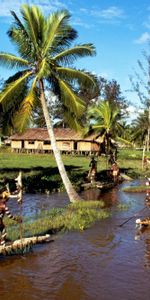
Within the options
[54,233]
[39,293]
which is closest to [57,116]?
[54,233]

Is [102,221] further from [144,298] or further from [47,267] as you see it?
[144,298]

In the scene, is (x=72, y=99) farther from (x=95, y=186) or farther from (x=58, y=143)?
(x=58, y=143)

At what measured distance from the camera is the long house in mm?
57822

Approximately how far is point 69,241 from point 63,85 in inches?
332

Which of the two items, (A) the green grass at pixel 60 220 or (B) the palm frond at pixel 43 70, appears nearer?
(A) the green grass at pixel 60 220

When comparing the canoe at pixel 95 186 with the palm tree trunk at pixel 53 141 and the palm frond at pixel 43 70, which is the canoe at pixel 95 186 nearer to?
the palm tree trunk at pixel 53 141

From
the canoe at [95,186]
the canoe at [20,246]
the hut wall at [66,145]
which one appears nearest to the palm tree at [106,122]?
the canoe at [95,186]

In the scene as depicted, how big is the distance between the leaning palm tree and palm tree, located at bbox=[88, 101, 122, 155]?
9666mm

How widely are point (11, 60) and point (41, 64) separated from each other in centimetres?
150

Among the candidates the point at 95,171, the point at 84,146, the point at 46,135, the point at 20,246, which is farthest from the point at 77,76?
the point at 46,135

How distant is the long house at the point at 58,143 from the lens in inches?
2276

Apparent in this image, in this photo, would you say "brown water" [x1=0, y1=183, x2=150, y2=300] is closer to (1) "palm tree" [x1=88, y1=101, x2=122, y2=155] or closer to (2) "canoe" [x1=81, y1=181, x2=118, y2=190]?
(2) "canoe" [x1=81, y1=181, x2=118, y2=190]

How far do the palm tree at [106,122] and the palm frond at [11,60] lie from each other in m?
11.1

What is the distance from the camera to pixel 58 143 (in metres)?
60.1
